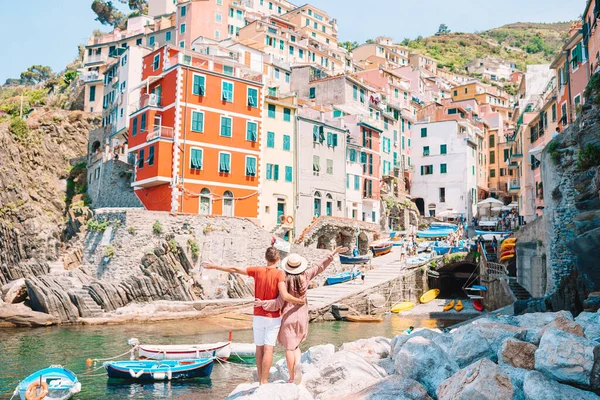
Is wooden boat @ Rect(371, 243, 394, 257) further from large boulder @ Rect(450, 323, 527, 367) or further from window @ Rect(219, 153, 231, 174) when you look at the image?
large boulder @ Rect(450, 323, 527, 367)

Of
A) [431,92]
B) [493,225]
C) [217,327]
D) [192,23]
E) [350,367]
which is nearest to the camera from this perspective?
[350,367]

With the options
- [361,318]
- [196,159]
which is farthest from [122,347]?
[196,159]

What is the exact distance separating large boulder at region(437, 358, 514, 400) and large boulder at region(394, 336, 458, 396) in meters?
1.13

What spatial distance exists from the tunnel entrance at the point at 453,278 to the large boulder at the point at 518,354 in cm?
3136

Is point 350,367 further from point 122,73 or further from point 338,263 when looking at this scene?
point 122,73

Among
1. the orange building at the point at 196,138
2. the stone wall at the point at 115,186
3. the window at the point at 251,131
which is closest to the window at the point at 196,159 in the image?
the orange building at the point at 196,138

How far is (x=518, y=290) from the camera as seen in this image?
27.7 metres

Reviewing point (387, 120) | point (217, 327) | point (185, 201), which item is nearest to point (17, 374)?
point (217, 327)

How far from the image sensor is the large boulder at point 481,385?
7.50 metres

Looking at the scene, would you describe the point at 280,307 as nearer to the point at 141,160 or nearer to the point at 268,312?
the point at 268,312

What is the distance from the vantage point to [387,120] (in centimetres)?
6669

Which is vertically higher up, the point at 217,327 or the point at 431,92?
the point at 431,92

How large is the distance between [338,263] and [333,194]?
27.8 ft

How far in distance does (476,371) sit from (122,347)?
671 inches
